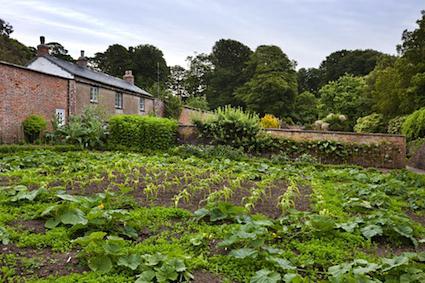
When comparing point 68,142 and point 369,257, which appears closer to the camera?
point 369,257

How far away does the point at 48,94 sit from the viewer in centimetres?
1538

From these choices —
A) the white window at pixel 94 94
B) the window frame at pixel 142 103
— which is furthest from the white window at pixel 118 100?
the window frame at pixel 142 103

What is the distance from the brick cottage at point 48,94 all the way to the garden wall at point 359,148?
10.1 metres

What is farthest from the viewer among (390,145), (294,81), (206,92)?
(206,92)

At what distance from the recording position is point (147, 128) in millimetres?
14148

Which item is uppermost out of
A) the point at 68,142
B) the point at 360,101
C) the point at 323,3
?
the point at 323,3

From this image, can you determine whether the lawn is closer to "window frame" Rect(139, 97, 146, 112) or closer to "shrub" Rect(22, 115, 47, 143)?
"shrub" Rect(22, 115, 47, 143)

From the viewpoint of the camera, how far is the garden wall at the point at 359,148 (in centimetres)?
1306

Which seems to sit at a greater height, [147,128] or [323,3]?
[323,3]

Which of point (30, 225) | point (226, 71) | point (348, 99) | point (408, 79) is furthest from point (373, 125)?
point (226, 71)

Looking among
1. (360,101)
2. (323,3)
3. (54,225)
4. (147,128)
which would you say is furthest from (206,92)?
(54,225)

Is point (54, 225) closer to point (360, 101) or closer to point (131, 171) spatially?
point (131, 171)

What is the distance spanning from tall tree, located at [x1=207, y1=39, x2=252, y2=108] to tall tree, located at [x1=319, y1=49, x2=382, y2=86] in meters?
11.9

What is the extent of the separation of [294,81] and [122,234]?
120ft
